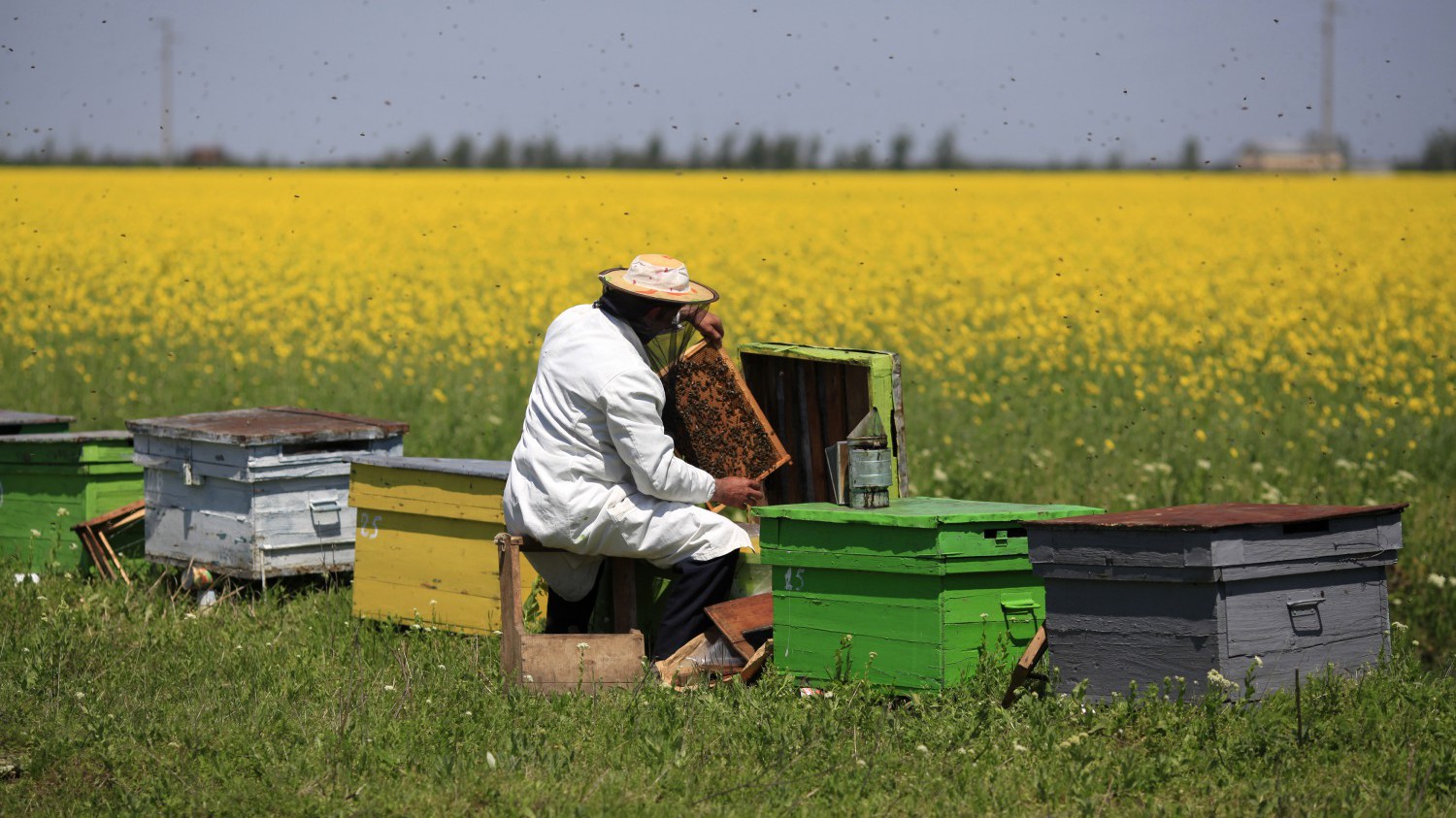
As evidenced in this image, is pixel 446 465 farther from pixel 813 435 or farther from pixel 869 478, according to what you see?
pixel 869 478

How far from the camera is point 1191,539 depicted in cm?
446

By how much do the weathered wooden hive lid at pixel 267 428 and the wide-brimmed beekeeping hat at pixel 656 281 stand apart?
1.83m

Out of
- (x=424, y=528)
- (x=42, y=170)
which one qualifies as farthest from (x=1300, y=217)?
(x=42, y=170)

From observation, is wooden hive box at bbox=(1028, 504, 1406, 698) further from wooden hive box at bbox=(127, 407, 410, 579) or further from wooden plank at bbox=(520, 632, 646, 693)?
wooden hive box at bbox=(127, 407, 410, 579)

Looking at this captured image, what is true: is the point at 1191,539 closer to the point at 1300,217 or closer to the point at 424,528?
the point at 424,528

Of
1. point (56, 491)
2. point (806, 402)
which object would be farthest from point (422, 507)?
point (56, 491)

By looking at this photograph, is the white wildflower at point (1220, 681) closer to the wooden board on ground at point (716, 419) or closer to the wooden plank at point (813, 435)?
the wooden board on ground at point (716, 419)

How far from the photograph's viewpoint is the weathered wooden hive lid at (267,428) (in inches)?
265

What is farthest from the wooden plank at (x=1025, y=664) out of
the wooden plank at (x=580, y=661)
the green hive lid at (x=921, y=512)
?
the wooden plank at (x=580, y=661)

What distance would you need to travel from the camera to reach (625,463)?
5.45 metres

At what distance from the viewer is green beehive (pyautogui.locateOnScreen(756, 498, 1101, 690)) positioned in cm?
490

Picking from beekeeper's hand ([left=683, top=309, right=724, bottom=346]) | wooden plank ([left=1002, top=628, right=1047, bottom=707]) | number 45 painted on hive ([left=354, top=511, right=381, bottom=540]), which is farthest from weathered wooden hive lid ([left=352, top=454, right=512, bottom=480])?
wooden plank ([left=1002, top=628, right=1047, bottom=707])

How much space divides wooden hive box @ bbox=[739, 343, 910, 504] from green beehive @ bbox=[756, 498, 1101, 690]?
0.66 metres

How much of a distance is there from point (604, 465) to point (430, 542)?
1.27 metres
